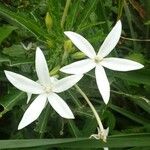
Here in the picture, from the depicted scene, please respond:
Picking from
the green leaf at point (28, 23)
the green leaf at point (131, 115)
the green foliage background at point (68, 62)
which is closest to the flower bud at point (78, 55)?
the green foliage background at point (68, 62)

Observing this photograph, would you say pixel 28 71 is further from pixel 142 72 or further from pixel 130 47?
pixel 130 47

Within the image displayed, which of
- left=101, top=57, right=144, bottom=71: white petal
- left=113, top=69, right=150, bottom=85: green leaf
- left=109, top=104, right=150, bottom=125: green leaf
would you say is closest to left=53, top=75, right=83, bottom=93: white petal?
left=101, top=57, right=144, bottom=71: white petal

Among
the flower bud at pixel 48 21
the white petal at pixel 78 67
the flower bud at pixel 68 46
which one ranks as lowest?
the white petal at pixel 78 67

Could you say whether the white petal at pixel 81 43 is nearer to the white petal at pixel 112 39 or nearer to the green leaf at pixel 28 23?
the white petal at pixel 112 39

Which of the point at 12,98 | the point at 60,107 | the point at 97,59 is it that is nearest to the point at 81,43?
the point at 97,59

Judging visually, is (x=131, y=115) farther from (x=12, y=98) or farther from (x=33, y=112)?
(x=33, y=112)

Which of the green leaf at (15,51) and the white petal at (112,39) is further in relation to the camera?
the green leaf at (15,51)

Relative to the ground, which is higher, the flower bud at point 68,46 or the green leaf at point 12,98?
the flower bud at point 68,46
